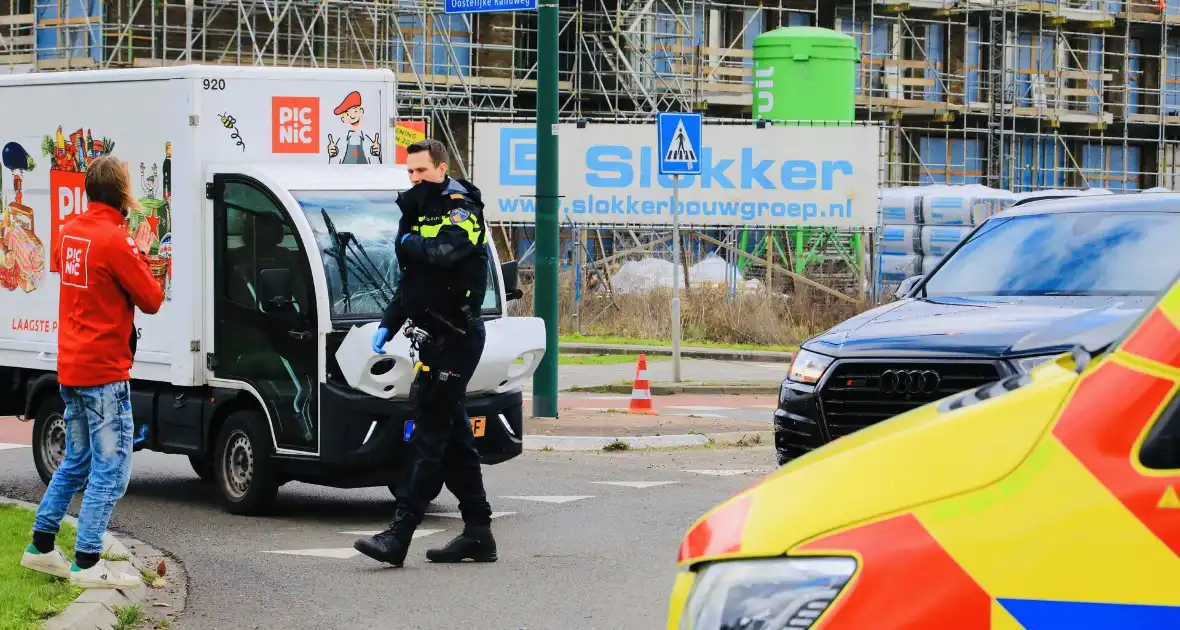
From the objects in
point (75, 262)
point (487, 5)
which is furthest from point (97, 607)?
point (487, 5)

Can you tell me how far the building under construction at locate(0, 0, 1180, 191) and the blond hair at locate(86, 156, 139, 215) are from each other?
26559 mm

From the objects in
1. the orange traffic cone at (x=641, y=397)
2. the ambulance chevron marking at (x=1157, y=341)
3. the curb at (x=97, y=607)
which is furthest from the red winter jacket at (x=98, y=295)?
the orange traffic cone at (x=641, y=397)

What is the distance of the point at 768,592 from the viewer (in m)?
2.84

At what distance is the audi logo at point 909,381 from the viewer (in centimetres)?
750

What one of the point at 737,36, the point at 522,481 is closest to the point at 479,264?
the point at 522,481

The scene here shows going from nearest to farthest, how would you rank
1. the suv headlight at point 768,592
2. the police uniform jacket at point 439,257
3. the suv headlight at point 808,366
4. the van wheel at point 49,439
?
the suv headlight at point 768,592 → the police uniform jacket at point 439,257 → the suv headlight at point 808,366 → the van wheel at point 49,439

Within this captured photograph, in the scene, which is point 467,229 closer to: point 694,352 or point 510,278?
point 510,278

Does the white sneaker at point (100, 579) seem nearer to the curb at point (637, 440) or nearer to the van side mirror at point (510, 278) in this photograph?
the van side mirror at point (510, 278)

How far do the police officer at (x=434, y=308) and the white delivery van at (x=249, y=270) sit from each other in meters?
1.19

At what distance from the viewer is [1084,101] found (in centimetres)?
4669

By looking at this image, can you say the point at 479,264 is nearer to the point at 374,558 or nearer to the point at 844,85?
the point at 374,558

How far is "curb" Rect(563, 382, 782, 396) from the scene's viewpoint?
61.9 ft

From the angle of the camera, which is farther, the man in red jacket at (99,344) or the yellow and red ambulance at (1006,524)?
the man in red jacket at (99,344)

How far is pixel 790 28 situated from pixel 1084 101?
11663 millimetres
